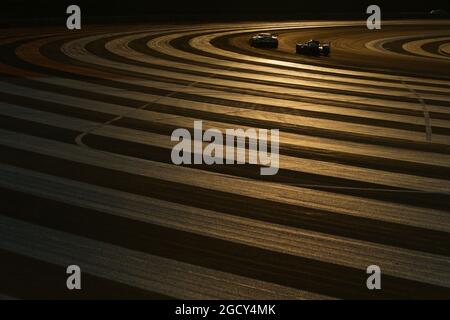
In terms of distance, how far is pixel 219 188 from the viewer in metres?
12.4

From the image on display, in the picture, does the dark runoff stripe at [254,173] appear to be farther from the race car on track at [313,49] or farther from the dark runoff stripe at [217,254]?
the race car on track at [313,49]

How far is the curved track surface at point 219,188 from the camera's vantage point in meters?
8.87

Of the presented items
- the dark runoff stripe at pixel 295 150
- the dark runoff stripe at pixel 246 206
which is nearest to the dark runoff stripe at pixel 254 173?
the dark runoff stripe at pixel 295 150

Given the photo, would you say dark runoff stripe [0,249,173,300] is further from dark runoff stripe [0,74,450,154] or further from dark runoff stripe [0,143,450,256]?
dark runoff stripe [0,74,450,154]

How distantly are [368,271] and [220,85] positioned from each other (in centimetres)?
1513
